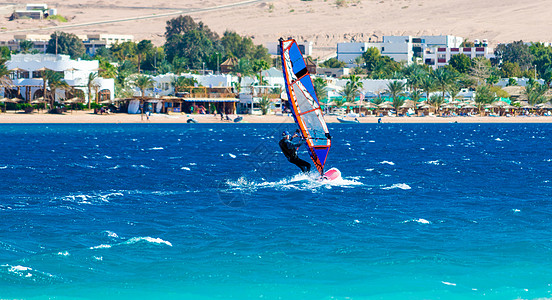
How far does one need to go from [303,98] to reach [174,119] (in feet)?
332

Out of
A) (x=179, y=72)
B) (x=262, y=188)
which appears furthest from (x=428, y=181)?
(x=179, y=72)

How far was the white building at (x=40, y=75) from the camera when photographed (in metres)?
135

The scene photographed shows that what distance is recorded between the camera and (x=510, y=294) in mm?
19688

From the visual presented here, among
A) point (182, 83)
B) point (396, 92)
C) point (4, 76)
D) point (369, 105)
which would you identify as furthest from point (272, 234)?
point (396, 92)

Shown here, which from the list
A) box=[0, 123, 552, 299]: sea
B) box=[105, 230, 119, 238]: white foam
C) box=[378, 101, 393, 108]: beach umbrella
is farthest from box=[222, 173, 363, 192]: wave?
box=[378, 101, 393, 108]: beach umbrella

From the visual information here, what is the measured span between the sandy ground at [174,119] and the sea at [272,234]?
74.5 meters

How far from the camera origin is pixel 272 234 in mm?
26156

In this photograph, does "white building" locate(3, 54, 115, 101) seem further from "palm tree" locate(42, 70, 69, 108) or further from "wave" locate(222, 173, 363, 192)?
"wave" locate(222, 173, 363, 192)

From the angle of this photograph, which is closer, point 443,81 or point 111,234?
point 111,234

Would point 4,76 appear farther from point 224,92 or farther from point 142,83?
point 224,92

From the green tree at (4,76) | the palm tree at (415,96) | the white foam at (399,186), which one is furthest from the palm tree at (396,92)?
the white foam at (399,186)

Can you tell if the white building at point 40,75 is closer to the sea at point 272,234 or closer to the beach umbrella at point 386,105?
the beach umbrella at point 386,105

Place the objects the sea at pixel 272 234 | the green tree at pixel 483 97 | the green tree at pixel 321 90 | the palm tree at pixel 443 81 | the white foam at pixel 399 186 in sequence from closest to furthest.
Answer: the sea at pixel 272 234, the white foam at pixel 399 186, the green tree at pixel 321 90, the green tree at pixel 483 97, the palm tree at pixel 443 81

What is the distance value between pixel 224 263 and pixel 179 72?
493 feet
